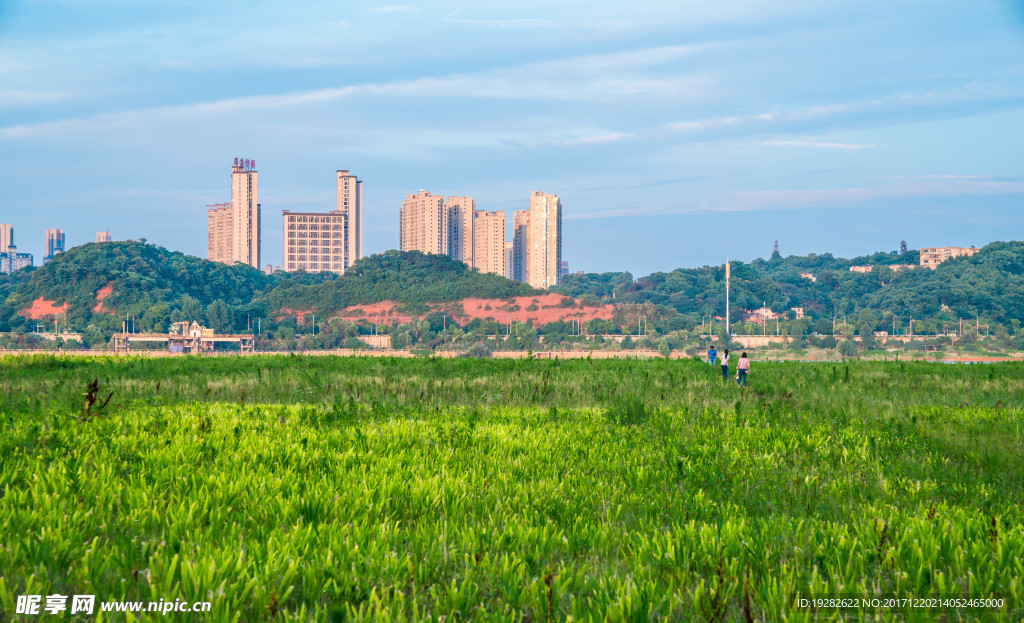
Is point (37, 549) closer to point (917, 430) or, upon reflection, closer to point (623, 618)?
point (623, 618)

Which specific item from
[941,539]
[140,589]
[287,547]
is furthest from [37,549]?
[941,539]

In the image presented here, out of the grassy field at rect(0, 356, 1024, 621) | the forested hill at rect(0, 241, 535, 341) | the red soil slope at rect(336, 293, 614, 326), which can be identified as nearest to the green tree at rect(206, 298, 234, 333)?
the forested hill at rect(0, 241, 535, 341)

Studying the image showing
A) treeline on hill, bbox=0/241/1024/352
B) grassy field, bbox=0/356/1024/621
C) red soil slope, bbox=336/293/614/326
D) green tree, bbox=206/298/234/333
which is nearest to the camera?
grassy field, bbox=0/356/1024/621

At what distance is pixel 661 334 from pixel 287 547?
167987 mm

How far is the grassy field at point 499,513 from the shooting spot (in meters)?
3.87

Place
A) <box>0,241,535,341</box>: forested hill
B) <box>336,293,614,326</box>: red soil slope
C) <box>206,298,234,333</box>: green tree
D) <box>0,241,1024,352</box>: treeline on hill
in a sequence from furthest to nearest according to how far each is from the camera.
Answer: <box>336,293,614,326</box>: red soil slope → <box>206,298,234,333</box>: green tree → <box>0,241,535,341</box>: forested hill → <box>0,241,1024,352</box>: treeline on hill

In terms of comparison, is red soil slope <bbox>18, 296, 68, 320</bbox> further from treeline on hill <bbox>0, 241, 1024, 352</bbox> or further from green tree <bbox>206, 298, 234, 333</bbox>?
green tree <bbox>206, 298, 234, 333</bbox>

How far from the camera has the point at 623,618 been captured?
3.60 m

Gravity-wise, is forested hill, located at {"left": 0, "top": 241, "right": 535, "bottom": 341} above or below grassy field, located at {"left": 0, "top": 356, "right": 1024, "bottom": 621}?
above

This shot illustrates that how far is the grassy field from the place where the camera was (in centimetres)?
387

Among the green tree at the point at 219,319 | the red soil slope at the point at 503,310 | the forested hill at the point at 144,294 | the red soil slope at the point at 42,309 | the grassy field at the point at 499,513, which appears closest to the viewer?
the grassy field at the point at 499,513

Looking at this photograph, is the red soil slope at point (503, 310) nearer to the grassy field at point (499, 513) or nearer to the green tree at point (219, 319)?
the green tree at point (219, 319)

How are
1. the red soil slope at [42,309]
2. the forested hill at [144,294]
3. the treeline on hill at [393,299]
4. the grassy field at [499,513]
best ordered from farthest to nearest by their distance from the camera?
the red soil slope at [42,309] < the forested hill at [144,294] < the treeline on hill at [393,299] < the grassy field at [499,513]

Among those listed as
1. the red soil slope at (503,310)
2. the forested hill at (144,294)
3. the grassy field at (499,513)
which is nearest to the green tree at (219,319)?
the forested hill at (144,294)
